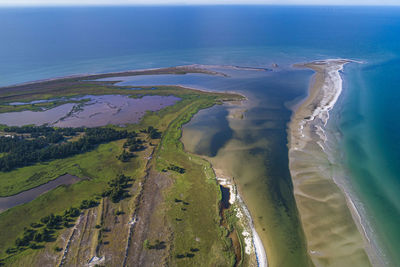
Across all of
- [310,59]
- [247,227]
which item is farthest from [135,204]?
[310,59]

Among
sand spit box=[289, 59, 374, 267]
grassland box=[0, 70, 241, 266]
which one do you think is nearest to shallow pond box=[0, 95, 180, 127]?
grassland box=[0, 70, 241, 266]

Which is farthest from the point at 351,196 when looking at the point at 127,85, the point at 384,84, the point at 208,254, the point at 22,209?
the point at 127,85

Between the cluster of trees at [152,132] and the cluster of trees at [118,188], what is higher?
the cluster of trees at [152,132]

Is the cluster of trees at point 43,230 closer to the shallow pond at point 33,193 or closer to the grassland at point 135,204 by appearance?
the grassland at point 135,204

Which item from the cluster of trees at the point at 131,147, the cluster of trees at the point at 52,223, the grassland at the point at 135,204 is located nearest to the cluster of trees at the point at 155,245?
the cluster of trees at the point at 52,223

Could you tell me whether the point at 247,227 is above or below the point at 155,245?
below

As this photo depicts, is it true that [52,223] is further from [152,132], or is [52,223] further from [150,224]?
[152,132]
